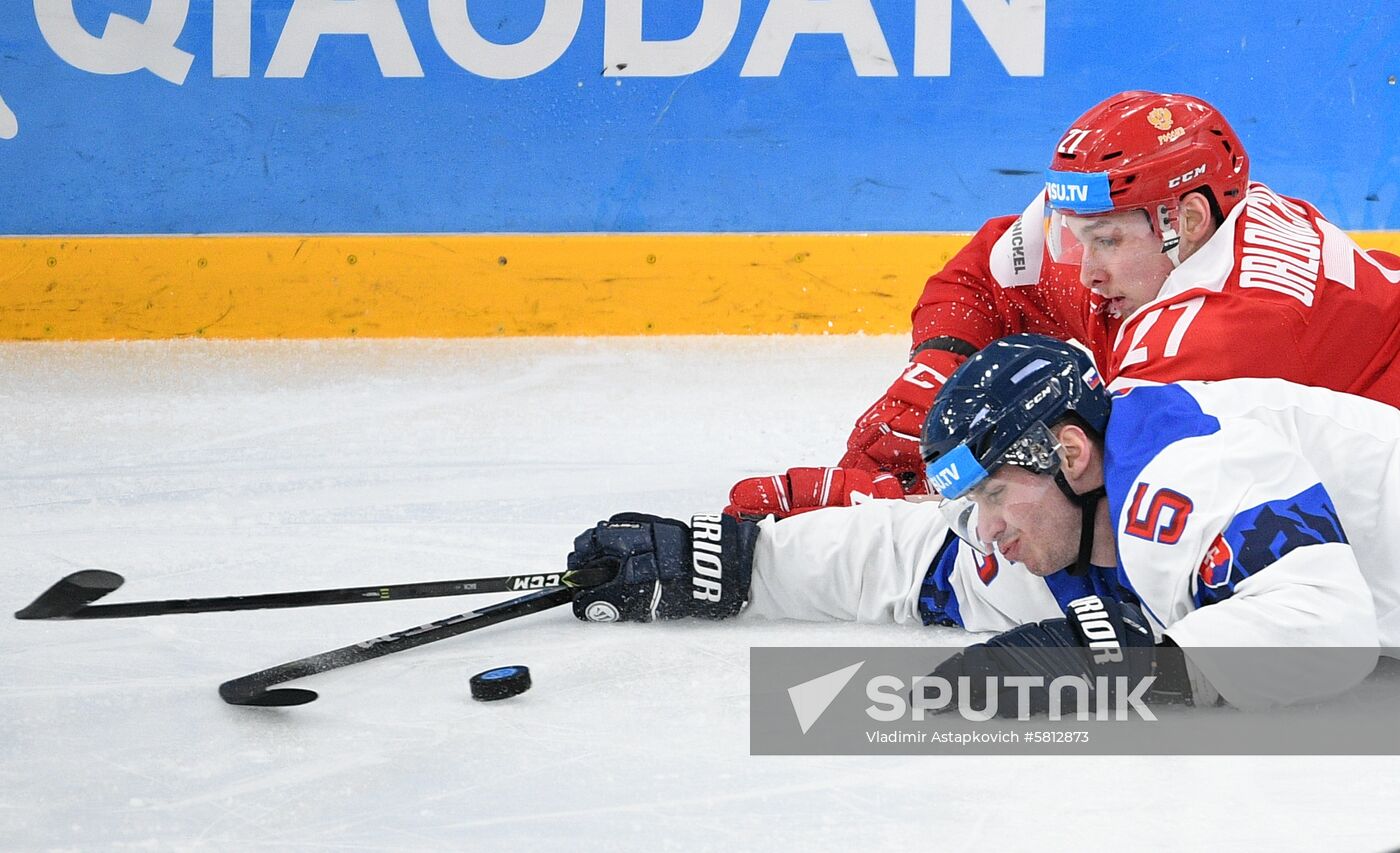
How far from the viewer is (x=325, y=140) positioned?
15.9 feet

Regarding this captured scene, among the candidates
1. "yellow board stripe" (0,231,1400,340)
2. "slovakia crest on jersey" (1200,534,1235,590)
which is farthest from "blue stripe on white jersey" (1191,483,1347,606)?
"yellow board stripe" (0,231,1400,340)

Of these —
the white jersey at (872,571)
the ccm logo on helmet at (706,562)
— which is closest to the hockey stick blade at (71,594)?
the ccm logo on helmet at (706,562)

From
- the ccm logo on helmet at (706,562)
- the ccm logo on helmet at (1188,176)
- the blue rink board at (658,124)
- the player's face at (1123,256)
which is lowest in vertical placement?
the ccm logo on helmet at (706,562)

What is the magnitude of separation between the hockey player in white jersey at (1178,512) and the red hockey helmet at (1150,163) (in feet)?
2.07

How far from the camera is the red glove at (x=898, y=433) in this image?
9.91ft

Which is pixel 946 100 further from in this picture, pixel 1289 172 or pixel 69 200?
pixel 69 200

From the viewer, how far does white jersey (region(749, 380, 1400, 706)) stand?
178cm

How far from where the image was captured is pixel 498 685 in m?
2.05

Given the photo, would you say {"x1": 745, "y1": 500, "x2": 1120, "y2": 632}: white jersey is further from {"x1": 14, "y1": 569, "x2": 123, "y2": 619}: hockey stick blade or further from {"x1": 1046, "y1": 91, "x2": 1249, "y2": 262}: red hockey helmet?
{"x1": 14, "y1": 569, "x2": 123, "y2": 619}: hockey stick blade

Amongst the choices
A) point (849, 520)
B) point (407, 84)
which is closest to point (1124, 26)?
point (407, 84)

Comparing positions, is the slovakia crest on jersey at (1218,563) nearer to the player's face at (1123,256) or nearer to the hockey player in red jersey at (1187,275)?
the hockey player in red jersey at (1187,275)

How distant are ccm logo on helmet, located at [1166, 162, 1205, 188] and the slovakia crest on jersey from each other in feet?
2.99

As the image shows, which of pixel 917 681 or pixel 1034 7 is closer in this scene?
pixel 917 681

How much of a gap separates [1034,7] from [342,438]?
238 cm
